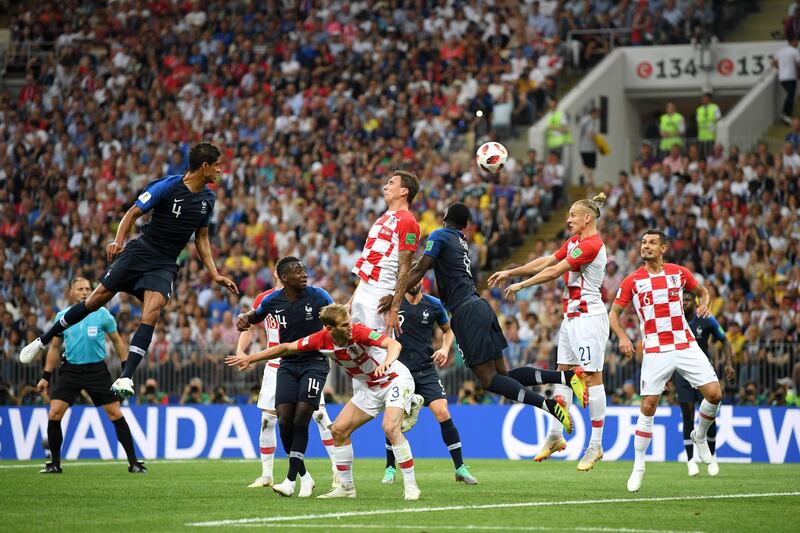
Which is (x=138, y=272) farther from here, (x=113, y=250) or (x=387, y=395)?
(x=387, y=395)

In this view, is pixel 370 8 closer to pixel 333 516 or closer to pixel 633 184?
pixel 633 184

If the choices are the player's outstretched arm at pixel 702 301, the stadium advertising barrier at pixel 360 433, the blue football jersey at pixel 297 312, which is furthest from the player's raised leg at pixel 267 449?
the stadium advertising barrier at pixel 360 433

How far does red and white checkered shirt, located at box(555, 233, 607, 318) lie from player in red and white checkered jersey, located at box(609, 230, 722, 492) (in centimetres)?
63

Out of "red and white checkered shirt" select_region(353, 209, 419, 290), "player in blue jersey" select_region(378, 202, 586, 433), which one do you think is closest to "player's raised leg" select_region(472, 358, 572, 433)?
"player in blue jersey" select_region(378, 202, 586, 433)

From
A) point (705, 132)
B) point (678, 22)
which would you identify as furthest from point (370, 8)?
point (705, 132)

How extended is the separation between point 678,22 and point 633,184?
653 cm

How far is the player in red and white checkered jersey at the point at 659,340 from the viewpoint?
45.0 ft

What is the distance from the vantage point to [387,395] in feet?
41.1

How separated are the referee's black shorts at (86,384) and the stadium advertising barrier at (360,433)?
5252 millimetres

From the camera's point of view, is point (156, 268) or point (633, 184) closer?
point (156, 268)

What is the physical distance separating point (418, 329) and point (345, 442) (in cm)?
306

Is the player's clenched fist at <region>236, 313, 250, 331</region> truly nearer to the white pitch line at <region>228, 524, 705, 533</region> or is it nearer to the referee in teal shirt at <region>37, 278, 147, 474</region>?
the white pitch line at <region>228, 524, 705, 533</region>

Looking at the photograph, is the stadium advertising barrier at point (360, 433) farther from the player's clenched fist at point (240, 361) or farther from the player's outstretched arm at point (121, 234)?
the player's clenched fist at point (240, 361)

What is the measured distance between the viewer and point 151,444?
23.3 meters
